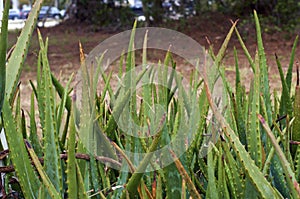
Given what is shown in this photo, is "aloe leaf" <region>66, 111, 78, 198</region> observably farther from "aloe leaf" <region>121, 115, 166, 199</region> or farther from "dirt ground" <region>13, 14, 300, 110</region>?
"dirt ground" <region>13, 14, 300, 110</region>

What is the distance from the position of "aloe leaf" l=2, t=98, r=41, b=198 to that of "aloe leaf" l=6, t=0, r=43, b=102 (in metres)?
0.11

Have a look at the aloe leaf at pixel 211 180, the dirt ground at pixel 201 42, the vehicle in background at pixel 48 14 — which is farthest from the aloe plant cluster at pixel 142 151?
the vehicle in background at pixel 48 14

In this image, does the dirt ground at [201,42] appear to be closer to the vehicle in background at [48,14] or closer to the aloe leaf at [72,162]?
the vehicle in background at [48,14]

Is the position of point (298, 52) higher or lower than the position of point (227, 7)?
lower

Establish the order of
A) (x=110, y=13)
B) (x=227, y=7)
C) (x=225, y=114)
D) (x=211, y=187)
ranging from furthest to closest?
(x=110, y=13) → (x=227, y=7) → (x=225, y=114) → (x=211, y=187)

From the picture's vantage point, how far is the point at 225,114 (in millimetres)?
1272

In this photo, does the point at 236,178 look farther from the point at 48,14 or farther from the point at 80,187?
the point at 48,14

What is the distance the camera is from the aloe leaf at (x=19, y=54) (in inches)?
39.6

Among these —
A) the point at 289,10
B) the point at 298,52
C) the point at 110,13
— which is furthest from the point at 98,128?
the point at 110,13

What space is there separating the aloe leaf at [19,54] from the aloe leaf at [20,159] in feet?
0.36

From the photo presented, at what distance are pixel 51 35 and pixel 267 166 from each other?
39.1 ft

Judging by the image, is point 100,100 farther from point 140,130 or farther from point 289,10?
point 289,10

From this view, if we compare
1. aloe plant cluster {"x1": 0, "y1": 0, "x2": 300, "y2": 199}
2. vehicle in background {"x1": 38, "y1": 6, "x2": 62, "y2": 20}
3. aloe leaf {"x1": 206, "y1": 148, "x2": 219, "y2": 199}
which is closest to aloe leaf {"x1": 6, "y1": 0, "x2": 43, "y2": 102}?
aloe plant cluster {"x1": 0, "y1": 0, "x2": 300, "y2": 199}

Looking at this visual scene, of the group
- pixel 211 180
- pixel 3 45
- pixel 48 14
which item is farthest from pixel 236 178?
pixel 48 14
